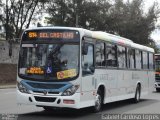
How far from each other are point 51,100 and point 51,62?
1184mm

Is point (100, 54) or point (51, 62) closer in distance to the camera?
point (51, 62)

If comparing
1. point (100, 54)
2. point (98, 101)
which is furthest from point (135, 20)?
point (98, 101)

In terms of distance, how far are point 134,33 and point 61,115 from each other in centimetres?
5220

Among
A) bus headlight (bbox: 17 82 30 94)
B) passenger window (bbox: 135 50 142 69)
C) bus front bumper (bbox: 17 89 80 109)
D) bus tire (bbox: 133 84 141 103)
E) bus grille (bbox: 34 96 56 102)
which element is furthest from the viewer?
bus tire (bbox: 133 84 141 103)

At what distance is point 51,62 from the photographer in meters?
14.6

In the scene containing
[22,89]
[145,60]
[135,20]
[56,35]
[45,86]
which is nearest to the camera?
[45,86]

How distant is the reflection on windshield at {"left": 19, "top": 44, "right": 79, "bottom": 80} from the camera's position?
14477mm

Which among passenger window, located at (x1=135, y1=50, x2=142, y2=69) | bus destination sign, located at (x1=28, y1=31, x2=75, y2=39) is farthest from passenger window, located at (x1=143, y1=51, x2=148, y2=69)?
bus destination sign, located at (x1=28, y1=31, x2=75, y2=39)

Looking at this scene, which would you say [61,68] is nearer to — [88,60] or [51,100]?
[51,100]

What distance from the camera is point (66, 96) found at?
46.6 feet

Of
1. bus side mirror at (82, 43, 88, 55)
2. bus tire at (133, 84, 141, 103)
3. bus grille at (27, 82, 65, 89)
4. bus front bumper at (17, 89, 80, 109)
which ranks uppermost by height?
bus side mirror at (82, 43, 88, 55)

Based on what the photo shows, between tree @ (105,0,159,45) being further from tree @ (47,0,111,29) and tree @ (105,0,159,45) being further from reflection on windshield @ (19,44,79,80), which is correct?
reflection on windshield @ (19,44,79,80)

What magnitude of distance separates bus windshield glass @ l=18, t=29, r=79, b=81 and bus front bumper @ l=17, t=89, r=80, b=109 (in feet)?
1.82

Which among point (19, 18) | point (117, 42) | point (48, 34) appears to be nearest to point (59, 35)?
point (48, 34)
